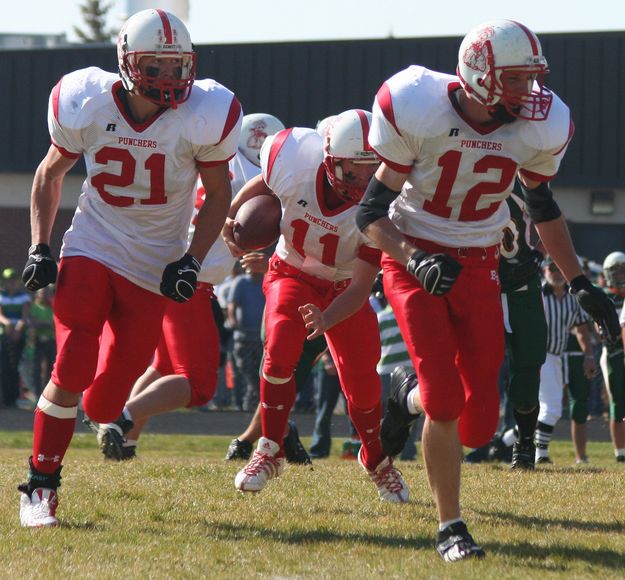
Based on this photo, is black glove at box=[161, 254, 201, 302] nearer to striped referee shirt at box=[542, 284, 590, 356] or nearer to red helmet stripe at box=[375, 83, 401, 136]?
red helmet stripe at box=[375, 83, 401, 136]

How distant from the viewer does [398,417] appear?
19.2 feet

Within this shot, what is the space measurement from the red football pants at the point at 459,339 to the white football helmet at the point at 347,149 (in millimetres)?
757

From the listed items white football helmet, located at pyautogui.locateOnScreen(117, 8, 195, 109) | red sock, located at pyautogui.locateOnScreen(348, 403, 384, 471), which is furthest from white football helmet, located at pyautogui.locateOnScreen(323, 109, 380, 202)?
red sock, located at pyautogui.locateOnScreen(348, 403, 384, 471)

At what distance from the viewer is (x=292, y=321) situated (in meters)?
5.69

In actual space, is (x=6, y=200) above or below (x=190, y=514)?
below

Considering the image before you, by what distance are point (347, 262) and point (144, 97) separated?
1291mm

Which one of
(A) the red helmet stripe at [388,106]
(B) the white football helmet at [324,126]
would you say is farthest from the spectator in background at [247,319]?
(A) the red helmet stripe at [388,106]

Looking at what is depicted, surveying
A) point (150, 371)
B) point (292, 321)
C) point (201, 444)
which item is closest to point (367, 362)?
point (292, 321)

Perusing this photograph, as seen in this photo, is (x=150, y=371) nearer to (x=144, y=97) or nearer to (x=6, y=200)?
(x=144, y=97)

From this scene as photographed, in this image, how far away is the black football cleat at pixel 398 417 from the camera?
19.0 feet

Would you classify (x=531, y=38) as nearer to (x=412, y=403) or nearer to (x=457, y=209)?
(x=457, y=209)

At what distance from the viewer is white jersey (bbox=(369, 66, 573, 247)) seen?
4605 millimetres

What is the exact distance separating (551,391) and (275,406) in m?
4.33

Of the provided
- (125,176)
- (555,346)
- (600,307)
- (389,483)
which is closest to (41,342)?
(555,346)
